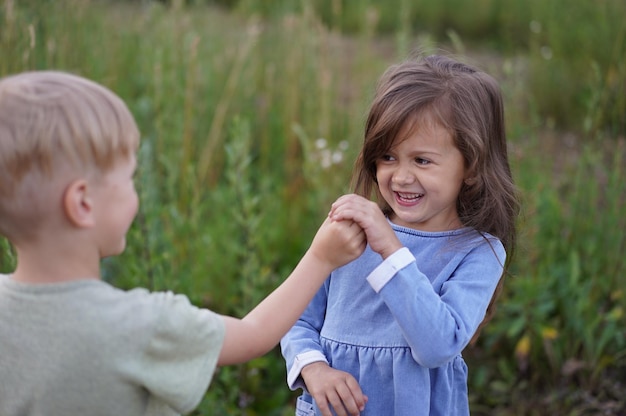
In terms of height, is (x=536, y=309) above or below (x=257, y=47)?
below

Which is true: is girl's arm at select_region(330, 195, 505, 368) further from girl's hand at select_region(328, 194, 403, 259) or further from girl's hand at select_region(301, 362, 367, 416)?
girl's hand at select_region(301, 362, 367, 416)

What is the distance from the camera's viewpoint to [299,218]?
4.07 m

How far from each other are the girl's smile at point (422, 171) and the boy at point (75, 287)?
2.12ft

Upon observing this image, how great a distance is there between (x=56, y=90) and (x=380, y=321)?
0.91 m

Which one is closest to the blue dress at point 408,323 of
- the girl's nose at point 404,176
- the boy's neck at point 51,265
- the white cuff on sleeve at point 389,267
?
the white cuff on sleeve at point 389,267

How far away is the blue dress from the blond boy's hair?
0.65 m

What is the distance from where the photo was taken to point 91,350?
4.16 feet

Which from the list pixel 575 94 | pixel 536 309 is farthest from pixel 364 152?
pixel 575 94

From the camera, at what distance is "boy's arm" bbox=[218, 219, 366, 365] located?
144 cm

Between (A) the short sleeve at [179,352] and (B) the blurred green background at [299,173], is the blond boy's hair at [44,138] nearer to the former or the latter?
(A) the short sleeve at [179,352]

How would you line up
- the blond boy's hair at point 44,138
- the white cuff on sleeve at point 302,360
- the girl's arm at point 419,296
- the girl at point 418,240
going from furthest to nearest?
the white cuff on sleeve at point 302,360 → the girl at point 418,240 → the girl's arm at point 419,296 → the blond boy's hair at point 44,138

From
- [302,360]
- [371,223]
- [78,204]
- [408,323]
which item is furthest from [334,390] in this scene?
[78,204]

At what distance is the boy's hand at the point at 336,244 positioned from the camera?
1.60 metres

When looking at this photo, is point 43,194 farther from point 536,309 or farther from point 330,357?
point 536,309
